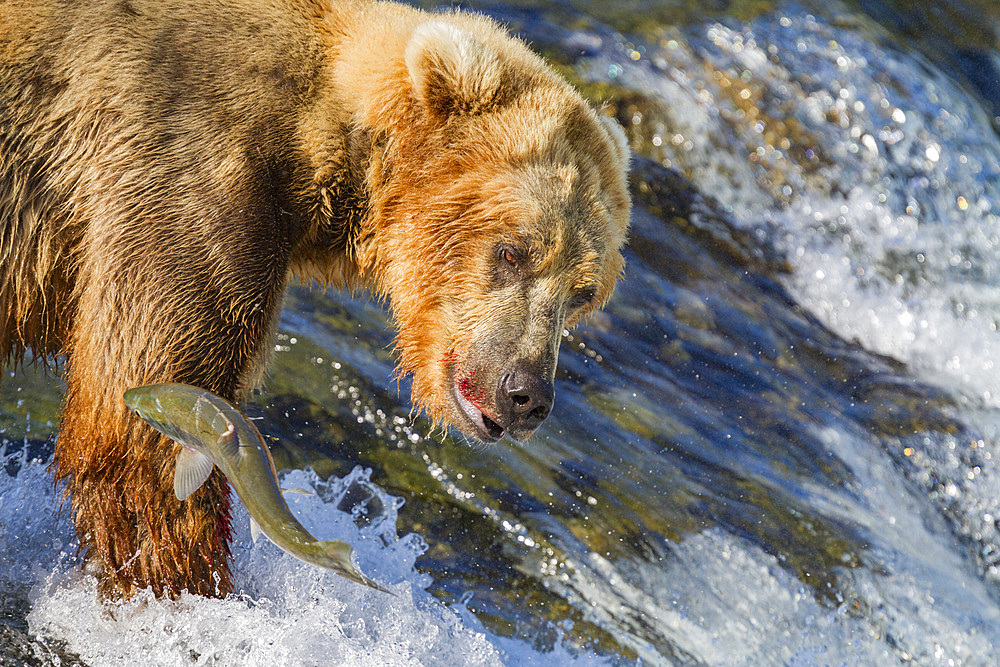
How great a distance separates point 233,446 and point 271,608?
1618mm

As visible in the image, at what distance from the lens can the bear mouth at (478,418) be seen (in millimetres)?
3562

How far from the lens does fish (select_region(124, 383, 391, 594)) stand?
269cm

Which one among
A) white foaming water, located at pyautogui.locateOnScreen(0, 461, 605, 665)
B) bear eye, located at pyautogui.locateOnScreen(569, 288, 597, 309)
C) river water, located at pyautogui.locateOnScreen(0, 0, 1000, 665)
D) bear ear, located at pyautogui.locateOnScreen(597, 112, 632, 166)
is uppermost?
bear ear, located at pyautogui.locateOnScreen(597, 112, 632, 166)

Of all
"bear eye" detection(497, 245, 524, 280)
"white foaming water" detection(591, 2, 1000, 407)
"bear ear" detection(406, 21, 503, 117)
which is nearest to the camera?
"bear ear" detection(406, 21, 503, 117)

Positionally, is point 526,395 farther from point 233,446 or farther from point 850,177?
point 850,177

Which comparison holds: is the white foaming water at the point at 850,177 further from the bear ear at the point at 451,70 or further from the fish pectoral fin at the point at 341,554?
the fish pectoral fin at the point at 341,554

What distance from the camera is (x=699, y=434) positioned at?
19.4 ft

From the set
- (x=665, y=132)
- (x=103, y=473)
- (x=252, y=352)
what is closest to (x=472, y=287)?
(x=252, y=352)

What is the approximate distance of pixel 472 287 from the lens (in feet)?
11.6

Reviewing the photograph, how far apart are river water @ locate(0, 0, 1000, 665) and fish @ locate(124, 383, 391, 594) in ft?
3.26

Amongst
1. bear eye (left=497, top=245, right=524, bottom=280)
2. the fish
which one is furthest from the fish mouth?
the fish

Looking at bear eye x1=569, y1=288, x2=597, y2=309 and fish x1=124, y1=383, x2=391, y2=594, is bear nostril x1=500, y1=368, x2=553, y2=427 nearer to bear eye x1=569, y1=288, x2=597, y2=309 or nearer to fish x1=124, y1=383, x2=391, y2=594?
bear eye x1=569, y1=288, x2=597, y2=309

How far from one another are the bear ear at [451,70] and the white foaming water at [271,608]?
1.85 m

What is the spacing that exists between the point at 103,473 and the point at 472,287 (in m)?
1.47
